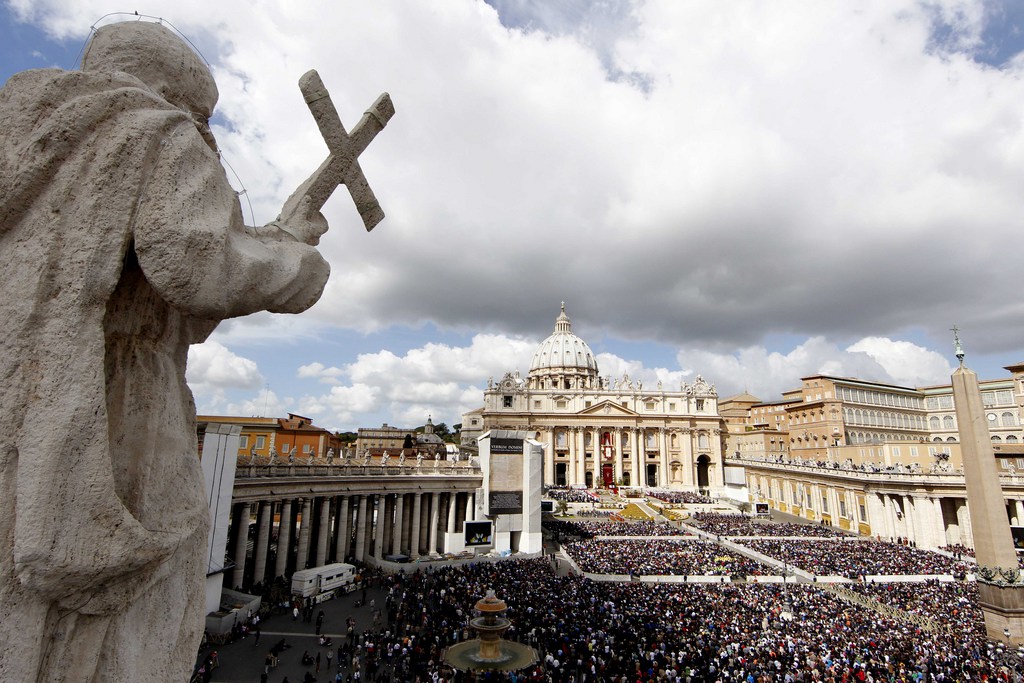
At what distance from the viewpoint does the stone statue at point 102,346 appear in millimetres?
2488

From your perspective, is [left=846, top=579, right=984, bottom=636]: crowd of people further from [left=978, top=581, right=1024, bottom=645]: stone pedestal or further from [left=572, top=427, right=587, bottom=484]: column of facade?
[left=572, top=427, right=587, bottom=484]: column of facade

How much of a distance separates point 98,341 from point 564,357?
12793 centimetres

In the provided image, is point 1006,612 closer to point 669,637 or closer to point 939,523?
point 669,637

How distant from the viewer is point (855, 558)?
107 feet

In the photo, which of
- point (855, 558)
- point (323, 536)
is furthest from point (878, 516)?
point (323, 536)

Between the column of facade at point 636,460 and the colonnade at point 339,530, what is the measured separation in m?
60.6

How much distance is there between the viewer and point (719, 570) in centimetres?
2978

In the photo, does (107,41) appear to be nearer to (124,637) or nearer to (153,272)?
(153,272)

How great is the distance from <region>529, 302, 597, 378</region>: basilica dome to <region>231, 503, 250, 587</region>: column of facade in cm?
10258

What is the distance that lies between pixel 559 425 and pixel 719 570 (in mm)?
67945

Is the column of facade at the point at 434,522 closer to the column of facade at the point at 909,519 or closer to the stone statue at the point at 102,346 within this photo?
the column of facade at the point at 909,519

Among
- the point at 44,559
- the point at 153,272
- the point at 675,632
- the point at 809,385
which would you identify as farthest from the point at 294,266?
the point at 809,385

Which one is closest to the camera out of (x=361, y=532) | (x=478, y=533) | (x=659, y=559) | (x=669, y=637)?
(x=669, y=637)

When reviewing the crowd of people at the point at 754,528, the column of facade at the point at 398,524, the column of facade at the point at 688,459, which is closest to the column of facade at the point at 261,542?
the column of facade at the point at 398,524
